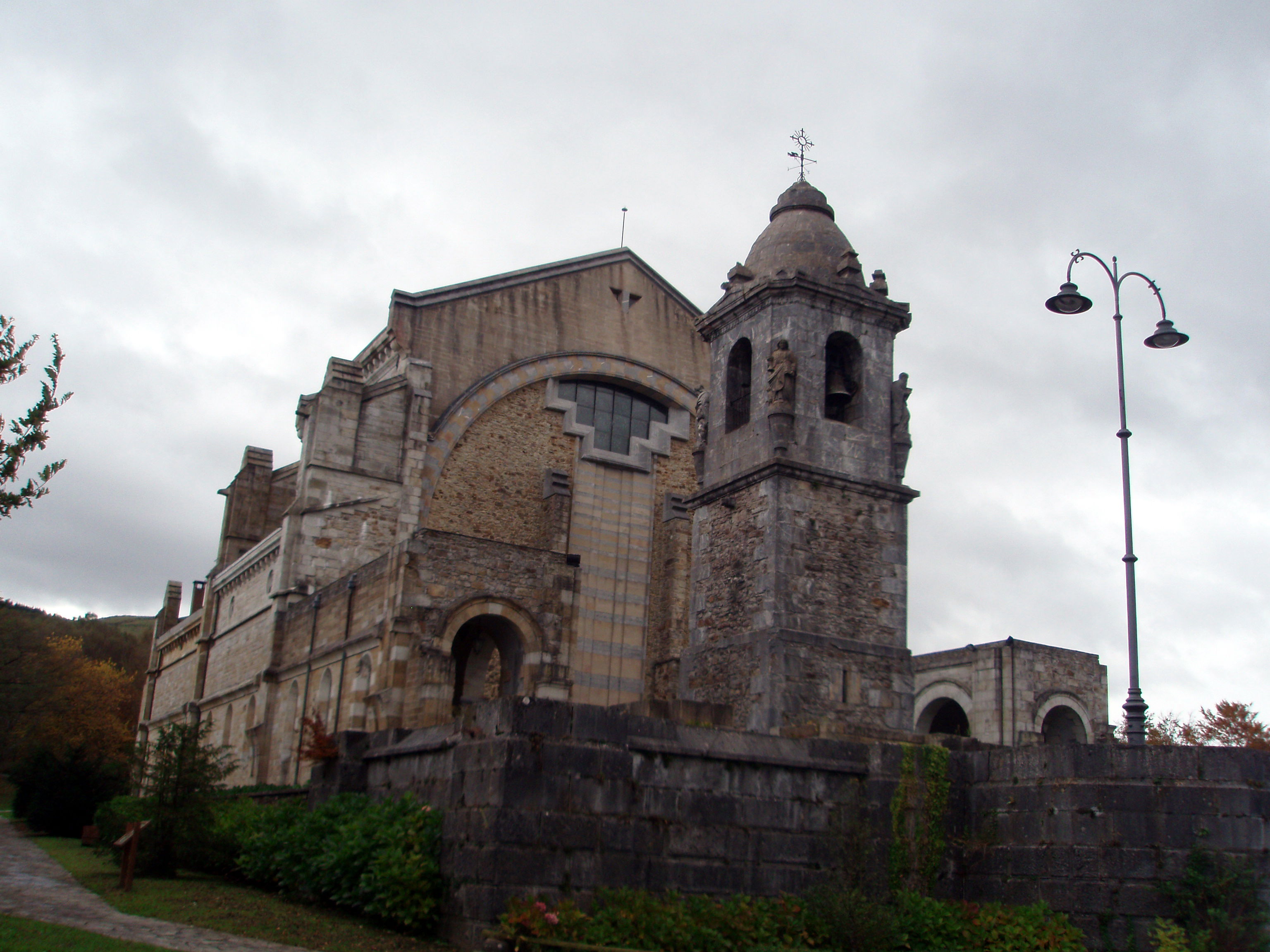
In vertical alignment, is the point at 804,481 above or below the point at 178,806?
above

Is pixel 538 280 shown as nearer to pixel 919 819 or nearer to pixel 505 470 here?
pixel 505 470

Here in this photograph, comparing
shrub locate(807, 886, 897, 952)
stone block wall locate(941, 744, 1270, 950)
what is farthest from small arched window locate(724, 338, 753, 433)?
shrub locate(807, 886, 897, 952)

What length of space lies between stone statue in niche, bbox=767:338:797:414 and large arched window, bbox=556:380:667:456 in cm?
985

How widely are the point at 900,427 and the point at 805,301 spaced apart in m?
2.26

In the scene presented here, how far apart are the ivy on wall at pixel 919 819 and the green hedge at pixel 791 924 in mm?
344

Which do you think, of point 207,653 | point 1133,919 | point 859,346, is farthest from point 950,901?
point 207,653

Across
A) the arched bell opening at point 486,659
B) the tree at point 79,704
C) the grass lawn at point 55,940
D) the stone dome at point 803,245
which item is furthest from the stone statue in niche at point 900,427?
the tree at point 79,704

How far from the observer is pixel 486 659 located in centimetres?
2206

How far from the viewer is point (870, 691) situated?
616 inches

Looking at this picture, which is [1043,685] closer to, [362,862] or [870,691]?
[870,691]

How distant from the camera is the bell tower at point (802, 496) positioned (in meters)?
15.4

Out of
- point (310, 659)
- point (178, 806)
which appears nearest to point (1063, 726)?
point (310, 659)

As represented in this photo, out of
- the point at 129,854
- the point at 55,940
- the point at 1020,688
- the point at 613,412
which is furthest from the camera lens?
the point at 613,412

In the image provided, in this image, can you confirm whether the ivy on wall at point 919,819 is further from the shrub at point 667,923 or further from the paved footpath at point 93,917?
the paved footpath at point 93,917
